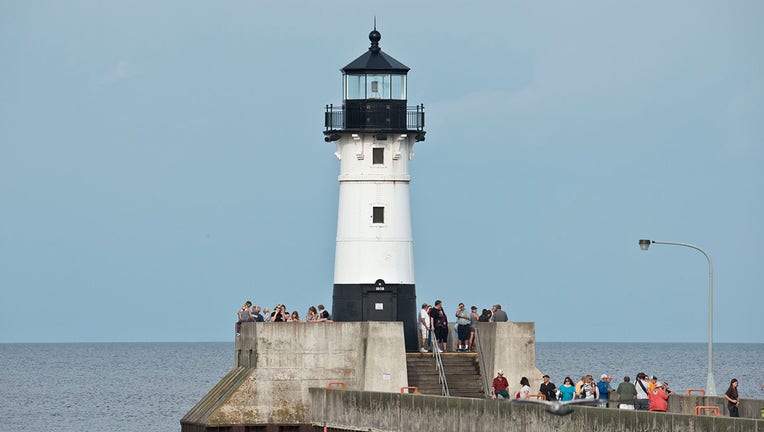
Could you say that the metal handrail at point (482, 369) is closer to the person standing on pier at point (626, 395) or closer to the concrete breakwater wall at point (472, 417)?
the concrete breakwater wall at point (472, 417)

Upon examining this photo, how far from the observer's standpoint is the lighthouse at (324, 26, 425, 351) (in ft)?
134

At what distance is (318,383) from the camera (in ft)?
125

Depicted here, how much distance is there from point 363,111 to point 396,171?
1.77 meters

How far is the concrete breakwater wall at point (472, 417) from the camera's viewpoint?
27.7 m

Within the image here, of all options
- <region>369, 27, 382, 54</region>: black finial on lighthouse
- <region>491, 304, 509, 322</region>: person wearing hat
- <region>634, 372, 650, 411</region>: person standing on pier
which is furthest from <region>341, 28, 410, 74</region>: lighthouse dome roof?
<region>634, 372, 650, 411</region>: person standing on pier

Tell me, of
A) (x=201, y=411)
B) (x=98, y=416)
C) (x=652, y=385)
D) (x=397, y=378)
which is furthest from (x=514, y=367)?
(x=98, y=416)

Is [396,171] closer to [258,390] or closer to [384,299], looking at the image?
[384,299]

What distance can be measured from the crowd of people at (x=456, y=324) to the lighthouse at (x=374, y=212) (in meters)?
0.39

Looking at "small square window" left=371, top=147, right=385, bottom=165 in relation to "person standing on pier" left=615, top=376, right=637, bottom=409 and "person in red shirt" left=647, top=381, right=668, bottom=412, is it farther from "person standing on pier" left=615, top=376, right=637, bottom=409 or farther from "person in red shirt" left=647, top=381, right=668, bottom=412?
"person in red shirt" left=647, top=381, right=668, bottom=412

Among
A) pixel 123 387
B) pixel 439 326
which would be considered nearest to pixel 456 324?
pixel 439 326

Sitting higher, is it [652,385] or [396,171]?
[396,171]

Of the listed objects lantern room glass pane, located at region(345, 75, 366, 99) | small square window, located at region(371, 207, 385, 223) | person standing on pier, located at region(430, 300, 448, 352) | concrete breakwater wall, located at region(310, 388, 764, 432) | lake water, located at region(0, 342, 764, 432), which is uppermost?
lantern room glass pane, located at region(345, 75, 366, 99)

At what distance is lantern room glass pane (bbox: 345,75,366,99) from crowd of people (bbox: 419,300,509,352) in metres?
5.69

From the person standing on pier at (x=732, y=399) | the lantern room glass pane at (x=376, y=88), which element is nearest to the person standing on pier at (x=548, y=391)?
the person standing on pier at (x=732, y=399)
